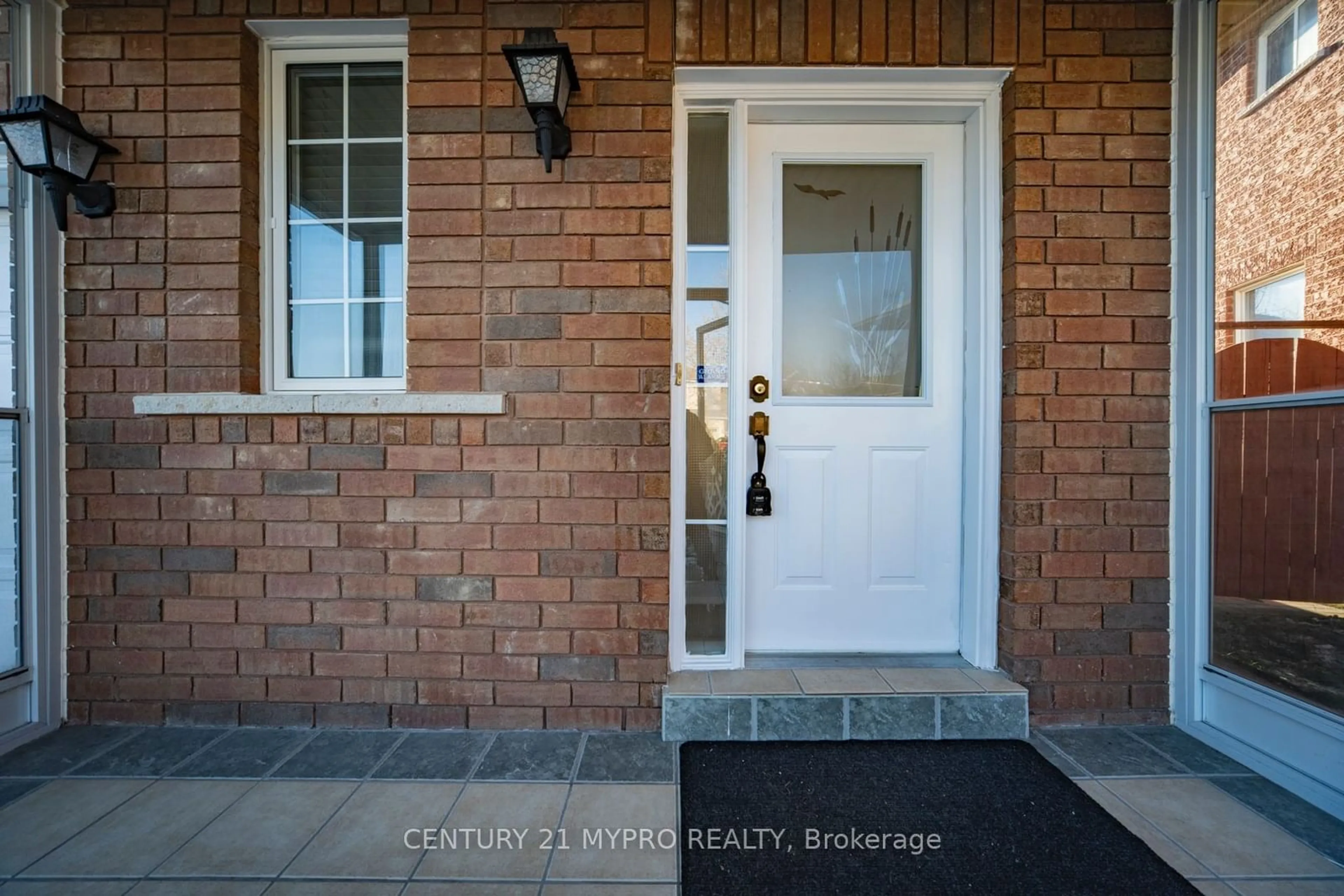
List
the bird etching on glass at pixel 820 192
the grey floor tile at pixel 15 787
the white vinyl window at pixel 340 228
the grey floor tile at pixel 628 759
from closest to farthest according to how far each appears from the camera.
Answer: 1. the grey floor tile at pixel 15 787
2. the grey floor tile at pixel 628 759
3. the white vinyl window at pixel 340 228
4. the bird etching on glass at pixel 820 192

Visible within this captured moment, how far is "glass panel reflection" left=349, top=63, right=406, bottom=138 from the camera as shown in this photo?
8.36ft

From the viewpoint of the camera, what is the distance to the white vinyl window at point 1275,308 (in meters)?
2.06

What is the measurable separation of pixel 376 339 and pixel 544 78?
3.92 feet

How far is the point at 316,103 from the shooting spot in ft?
8.41

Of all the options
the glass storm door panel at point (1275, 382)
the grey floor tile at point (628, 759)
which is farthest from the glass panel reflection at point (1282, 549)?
the grey floor tile at point (628, 759)

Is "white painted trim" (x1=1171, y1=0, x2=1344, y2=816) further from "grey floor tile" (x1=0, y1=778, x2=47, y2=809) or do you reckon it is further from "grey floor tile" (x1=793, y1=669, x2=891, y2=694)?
"grey floor tile" (x1=0, y1=778, x2=47, y2=809)

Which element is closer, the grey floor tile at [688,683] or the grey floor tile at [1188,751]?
the grey floor tile at [1188,751]

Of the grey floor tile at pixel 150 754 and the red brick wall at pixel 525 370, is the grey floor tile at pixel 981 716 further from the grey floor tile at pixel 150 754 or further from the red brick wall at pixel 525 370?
the grey floor tile at pixel 150 754

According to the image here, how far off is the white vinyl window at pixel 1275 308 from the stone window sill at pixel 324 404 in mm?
2639

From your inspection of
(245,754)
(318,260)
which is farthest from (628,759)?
(318,260)

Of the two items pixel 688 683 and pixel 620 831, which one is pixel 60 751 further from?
pixel 688 683

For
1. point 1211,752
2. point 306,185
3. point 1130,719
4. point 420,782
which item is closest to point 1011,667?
point 1130,719

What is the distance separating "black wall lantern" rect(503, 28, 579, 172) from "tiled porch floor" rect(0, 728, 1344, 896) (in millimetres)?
2145

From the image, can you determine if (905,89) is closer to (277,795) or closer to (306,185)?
(306,185)
